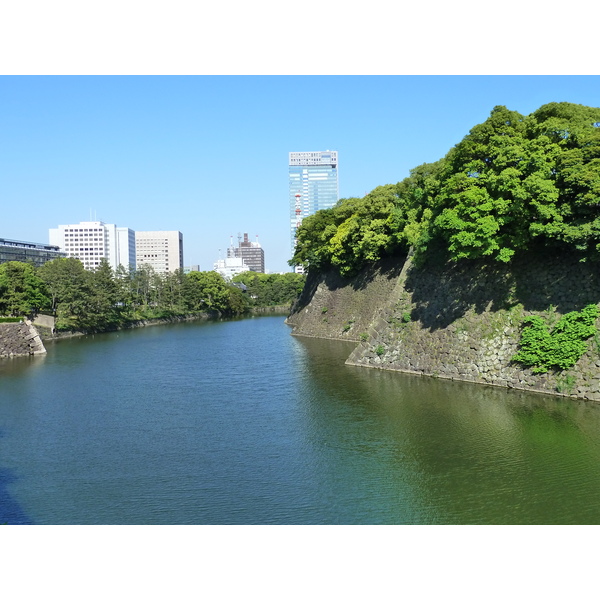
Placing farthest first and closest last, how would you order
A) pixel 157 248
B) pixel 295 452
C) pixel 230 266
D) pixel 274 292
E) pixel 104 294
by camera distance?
pixel 230 266
pixel 157 248
pixel 274 292
pixel 104 294
pixel 295 452

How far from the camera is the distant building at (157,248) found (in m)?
169

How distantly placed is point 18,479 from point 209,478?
4.36 m

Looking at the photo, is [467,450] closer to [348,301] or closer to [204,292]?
[348,301]

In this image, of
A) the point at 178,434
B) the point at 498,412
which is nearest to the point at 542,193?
the point at 498,412

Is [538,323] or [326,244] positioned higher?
[326,244]

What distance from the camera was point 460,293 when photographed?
74.9 ft

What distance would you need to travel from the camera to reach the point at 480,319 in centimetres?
2119

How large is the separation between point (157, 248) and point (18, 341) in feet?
448

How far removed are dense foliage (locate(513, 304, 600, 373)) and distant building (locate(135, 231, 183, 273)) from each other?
15607cm

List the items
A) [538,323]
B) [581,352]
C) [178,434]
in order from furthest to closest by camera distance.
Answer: [538,323] → [581,352] → [178,434]

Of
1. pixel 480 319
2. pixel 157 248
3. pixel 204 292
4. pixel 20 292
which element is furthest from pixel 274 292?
pixel 157 248

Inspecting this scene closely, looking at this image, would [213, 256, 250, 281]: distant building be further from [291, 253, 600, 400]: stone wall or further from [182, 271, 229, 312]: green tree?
[291, 253, 600, 400]: stone wall

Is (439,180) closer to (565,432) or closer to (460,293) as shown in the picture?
(460,293)

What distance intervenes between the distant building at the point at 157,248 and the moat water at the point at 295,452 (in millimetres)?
147458
